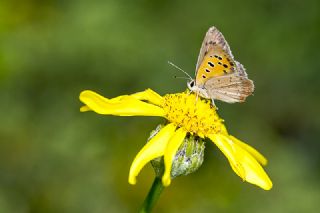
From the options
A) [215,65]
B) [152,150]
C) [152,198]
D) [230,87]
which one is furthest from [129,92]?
[152,198]

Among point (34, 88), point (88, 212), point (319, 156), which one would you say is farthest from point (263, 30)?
point (88, 212)

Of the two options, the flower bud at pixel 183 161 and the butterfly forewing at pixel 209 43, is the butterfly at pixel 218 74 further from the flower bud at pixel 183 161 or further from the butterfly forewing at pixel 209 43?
the flower bud at pixel 183 161

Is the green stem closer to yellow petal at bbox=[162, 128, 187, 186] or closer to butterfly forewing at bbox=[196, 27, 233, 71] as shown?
yellow petal at bbox=[162, 128, 187, 186]

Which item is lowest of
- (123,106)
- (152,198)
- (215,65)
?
(152,198)

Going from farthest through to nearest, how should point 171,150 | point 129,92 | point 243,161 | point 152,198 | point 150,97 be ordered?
1. point 129,92
2. point 150,97
3. point 243,161
4. point 171,150
5. point 152,198

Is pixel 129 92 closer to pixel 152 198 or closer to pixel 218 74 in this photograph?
pixel 218 74
